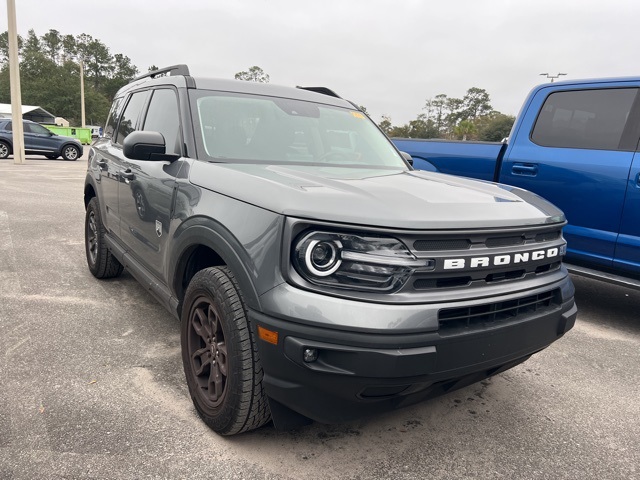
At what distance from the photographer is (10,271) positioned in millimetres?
4770

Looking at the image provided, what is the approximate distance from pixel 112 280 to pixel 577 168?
14.2ft

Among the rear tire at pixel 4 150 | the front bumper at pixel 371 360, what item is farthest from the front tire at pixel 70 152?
the front bumper at pixel 371 360

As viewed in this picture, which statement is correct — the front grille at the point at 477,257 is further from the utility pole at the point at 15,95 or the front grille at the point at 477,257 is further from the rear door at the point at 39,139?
the rear door at the point at 39,139

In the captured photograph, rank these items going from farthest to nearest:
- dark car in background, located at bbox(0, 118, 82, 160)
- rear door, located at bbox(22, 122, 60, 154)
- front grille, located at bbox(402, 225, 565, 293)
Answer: rear door, located at bbox(22, 122, 60, 154)
dark car in background, located at bbox(0, 118, 82, 160)
front grille, located at bbox(402, 225, 565, 293)

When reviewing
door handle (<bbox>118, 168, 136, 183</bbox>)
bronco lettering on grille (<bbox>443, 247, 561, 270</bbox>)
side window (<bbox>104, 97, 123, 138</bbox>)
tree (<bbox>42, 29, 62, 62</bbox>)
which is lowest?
bronco lettering on grille (<bbox>443, 247, 561, 270</bbox>)

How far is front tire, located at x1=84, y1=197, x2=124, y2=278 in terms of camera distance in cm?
441

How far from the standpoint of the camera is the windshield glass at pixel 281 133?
9.25ft

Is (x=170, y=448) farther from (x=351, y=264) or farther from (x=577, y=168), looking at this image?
(x=577, y=168)

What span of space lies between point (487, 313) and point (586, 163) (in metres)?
2.74

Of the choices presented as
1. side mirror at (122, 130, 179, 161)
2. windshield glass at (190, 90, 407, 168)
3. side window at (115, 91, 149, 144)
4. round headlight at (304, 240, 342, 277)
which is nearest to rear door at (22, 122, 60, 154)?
side window at (115, 91, 149, 144)

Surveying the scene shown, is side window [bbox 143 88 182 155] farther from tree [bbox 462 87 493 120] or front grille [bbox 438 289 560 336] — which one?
tree [bbox 462 87 493 120]

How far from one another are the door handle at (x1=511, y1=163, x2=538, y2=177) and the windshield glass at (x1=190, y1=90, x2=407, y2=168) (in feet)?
5.05

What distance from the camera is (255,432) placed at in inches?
92.0

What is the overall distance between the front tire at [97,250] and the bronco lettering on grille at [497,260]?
342 centimetres
